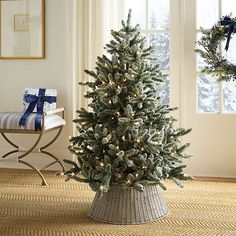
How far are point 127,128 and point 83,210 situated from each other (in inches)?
29.5

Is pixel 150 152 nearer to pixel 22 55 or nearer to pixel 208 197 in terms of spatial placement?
pixel 208 197

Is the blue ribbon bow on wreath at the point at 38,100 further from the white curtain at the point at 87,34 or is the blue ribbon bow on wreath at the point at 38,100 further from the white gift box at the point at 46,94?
the white curtain at the point at 87,34

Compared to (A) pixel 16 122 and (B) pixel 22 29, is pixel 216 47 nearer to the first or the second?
(A) pixel 16 122

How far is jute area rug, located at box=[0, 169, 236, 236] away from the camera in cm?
282

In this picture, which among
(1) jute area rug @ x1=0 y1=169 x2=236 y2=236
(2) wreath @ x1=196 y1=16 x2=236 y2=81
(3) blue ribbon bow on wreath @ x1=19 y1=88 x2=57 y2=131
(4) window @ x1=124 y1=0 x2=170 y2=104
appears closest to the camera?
(1) jute area rug @ x1=0 y1=169 x2=236 y2=236

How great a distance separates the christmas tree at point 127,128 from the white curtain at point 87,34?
4.20 ft

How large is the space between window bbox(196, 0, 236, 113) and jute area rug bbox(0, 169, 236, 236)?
738 mm

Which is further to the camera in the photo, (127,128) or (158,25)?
(158,25)

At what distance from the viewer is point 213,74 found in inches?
156

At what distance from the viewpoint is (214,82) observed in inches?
170

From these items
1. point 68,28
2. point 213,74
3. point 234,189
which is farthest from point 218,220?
point 68,28

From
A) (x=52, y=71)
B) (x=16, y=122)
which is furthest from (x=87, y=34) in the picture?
(x=16, y=122)

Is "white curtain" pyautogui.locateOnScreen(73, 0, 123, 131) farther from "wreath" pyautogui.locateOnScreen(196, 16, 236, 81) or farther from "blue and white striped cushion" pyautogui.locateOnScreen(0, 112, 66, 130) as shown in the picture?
"wreath" pyautogui.locateOnScreen(196, 16, 236, 81)

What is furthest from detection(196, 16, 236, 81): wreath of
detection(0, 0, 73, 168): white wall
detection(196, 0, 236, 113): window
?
detection(0, 0, 73, 168): white wall
